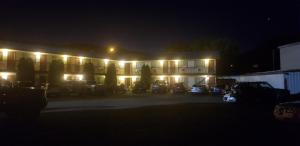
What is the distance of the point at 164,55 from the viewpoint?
188 feet

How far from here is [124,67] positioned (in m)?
58.8

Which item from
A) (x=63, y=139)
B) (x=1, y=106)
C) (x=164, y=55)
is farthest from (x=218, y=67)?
(x=63, y=139)

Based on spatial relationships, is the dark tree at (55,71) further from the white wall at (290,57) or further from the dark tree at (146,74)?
the white wall at (290,57)

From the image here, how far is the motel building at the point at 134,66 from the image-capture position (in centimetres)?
4456

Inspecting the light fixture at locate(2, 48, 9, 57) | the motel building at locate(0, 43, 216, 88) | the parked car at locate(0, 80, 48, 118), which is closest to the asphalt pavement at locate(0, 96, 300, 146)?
the parked car at locate(0, 80, 48, 118)

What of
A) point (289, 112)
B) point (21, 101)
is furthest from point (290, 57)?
point (21, 101)

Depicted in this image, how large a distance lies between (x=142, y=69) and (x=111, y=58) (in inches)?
224

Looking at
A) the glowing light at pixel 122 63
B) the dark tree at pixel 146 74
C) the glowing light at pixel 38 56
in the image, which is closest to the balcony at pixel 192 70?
the dark tree at pixel 146 74

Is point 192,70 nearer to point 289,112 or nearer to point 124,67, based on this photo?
point 124,67

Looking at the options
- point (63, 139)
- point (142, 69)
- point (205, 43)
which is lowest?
point (63, 139)

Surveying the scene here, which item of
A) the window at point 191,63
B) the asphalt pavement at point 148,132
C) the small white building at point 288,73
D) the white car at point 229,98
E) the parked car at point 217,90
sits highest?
the window at point 191,63

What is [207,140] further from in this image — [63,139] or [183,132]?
[63,139]

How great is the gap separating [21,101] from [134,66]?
42930 millimetres

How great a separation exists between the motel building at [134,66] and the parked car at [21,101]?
1048 inches
